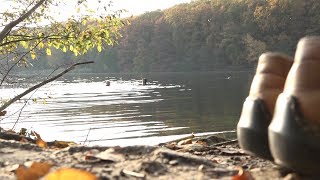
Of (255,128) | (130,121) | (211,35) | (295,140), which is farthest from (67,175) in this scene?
(211,35)

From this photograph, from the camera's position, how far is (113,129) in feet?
100

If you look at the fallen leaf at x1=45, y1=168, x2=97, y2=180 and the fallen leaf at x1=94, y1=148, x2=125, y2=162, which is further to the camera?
the fallen leaf at x1=94, y1=148, x2=125, y2=162

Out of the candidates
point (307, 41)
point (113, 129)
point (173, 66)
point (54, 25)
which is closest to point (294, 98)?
point (307, 41)

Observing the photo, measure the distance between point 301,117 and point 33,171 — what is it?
164 cm

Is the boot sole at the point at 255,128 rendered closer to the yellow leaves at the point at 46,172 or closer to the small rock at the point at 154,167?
the small rock at the point at 154,167

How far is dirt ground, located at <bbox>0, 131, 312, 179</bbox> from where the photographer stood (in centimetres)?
274

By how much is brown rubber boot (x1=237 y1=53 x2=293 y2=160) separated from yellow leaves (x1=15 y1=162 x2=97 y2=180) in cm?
124

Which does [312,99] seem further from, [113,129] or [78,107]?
[78,107]

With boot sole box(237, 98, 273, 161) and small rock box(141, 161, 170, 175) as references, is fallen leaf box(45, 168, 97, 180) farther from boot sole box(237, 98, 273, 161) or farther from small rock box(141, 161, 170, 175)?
boot sole box(237, 98, 273, 161)

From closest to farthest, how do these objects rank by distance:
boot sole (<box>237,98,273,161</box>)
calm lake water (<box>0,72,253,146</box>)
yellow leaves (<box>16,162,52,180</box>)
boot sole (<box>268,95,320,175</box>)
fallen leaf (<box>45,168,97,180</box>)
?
fallen leaf (<box>45,168,97,180</box>)
boot sole (<box>268,95,320,175</box>)
yellow leaves (<box>16,162,52,180</box>)
boot sole (<box>237,98,273,161</box>)
calm lake water (<box>0,72,253,146</box>)

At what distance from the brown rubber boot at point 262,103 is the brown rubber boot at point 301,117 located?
355mm

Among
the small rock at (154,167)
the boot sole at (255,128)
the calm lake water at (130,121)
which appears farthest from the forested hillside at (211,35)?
the small rock at (154,167)

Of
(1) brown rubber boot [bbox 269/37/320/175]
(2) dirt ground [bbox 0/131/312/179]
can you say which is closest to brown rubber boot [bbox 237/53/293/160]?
(2) dirt ground [bbox 0/131/312/179]

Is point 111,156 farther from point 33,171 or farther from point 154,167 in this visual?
point 33,171
